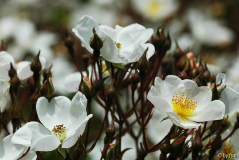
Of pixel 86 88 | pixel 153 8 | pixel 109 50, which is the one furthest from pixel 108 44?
pixel 153 8

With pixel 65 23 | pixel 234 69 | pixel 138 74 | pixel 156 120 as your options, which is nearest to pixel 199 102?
pixel 138 74

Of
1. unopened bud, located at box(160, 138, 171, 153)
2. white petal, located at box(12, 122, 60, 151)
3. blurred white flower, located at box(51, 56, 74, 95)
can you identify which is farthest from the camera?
blurred white flower, located at box(51, 56, 74, 95)

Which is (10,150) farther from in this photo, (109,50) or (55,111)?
(109,50)

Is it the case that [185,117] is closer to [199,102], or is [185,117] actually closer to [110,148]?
[199,102]

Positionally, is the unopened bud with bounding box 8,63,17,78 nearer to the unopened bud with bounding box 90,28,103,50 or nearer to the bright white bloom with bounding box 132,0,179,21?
the unopened bud with bounding box 90,28,103,50

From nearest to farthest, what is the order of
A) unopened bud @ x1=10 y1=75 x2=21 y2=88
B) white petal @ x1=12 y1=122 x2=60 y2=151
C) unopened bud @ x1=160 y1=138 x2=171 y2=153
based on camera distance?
white petal @ x1=12 y1=122 x2=60 y2=151
unopened bud @ x1=160 y1=138 x2=171 y2=153
unopened bud @ x1=10 y1=75 x2=21 y2=88

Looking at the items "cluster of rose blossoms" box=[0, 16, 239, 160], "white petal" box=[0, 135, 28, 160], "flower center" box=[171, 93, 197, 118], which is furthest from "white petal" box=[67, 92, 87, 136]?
"flower center" box=[171, 93, 197, 118]

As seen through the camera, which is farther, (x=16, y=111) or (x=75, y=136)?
(x=16, y=111)
